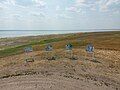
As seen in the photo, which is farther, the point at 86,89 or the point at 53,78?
the point at 53,78

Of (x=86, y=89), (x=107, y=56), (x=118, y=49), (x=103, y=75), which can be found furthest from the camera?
(x=118, y=49)

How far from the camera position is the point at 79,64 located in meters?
53.9

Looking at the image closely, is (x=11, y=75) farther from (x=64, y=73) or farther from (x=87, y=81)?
(x=87, y=81)

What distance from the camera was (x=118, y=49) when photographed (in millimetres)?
73812

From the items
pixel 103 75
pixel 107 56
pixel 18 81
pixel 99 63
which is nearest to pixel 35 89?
pixel 18 81

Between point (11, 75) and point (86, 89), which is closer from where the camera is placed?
point (86, 89)

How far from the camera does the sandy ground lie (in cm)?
3994

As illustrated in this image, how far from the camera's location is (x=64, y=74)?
4647cm

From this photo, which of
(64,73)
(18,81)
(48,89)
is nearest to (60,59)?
(64,73)

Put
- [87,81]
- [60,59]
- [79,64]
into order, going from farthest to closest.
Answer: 1. [60,59]
2. [79,64]
3. [87,81]

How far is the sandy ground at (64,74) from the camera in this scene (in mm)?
39938

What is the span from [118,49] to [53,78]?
34.6 meters

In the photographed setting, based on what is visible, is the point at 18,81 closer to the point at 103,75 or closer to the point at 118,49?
the point at 103,75

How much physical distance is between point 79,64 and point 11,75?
13962 mm
